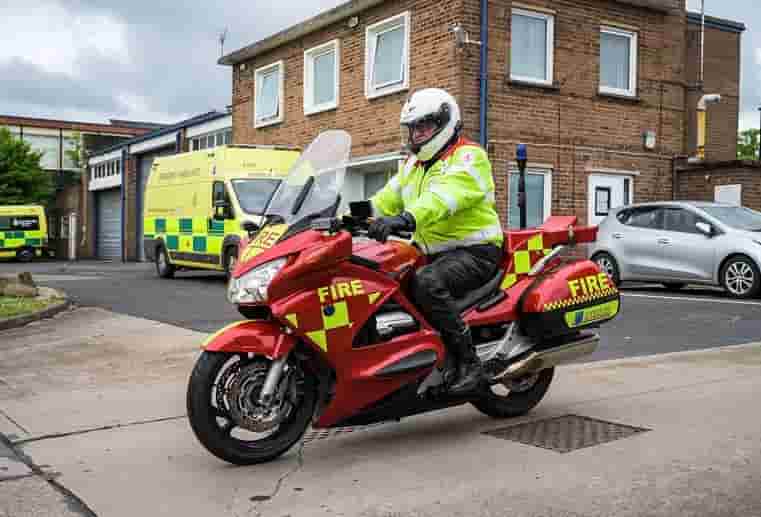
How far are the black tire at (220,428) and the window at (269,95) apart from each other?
60.0 ft

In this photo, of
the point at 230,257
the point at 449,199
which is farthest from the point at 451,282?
the point at 230,257

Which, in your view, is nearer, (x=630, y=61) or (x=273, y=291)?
(x=273, y=291)

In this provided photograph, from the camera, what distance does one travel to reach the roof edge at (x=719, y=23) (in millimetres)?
21916

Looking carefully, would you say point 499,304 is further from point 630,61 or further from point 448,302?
point 630,61

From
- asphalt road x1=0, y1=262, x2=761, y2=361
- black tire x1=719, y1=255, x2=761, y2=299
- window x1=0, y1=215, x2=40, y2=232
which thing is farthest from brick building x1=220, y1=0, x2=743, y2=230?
window x1=0, y1=215, x2=40, y2=232

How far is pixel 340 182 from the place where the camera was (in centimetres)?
469

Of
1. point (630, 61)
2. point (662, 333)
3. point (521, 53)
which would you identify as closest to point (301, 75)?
point (521, 53)

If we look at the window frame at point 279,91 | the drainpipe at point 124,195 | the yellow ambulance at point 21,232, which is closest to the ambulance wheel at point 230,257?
the window frame at point 279,91

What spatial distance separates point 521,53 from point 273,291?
14112mm

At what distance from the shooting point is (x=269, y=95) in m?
23.0

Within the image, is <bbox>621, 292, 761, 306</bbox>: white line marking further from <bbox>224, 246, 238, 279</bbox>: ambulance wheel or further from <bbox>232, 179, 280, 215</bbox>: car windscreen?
<bbox>224, 246, 238, 279</bbox>: ambulance wheel

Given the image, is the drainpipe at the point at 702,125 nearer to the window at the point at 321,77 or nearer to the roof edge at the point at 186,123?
the window at the point at 321,77

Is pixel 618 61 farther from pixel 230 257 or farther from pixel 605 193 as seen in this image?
pixel 230 257

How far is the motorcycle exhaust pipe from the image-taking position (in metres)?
5.07
